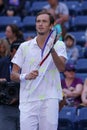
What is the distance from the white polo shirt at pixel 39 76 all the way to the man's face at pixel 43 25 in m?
0.17

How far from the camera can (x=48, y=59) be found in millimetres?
6055

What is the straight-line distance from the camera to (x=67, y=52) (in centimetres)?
1047

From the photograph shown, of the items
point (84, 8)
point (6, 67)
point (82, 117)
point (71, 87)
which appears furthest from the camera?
point (84, 8)

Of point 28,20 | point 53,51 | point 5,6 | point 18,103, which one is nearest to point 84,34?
point 28,20

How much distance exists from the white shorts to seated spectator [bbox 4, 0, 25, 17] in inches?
272

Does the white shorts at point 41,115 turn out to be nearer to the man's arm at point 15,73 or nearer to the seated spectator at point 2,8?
the man's arm at point 15,73

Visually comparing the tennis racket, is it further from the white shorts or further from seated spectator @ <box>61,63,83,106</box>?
seated spectator @ <box>61,63,83,106</box>

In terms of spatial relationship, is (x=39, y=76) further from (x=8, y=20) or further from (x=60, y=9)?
(x=8, y=20)

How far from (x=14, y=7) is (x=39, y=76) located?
6.90 meters

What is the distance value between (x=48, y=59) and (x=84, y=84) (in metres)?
2.76

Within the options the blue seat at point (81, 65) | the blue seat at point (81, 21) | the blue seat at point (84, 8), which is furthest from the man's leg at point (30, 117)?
the blue seat at point (84, 8)

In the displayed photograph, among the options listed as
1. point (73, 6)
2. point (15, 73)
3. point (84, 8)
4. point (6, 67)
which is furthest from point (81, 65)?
point (15, 73)

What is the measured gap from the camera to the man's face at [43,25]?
19.6 ft

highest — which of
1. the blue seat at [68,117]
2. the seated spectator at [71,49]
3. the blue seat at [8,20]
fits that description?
the blue seat at [8,20]
